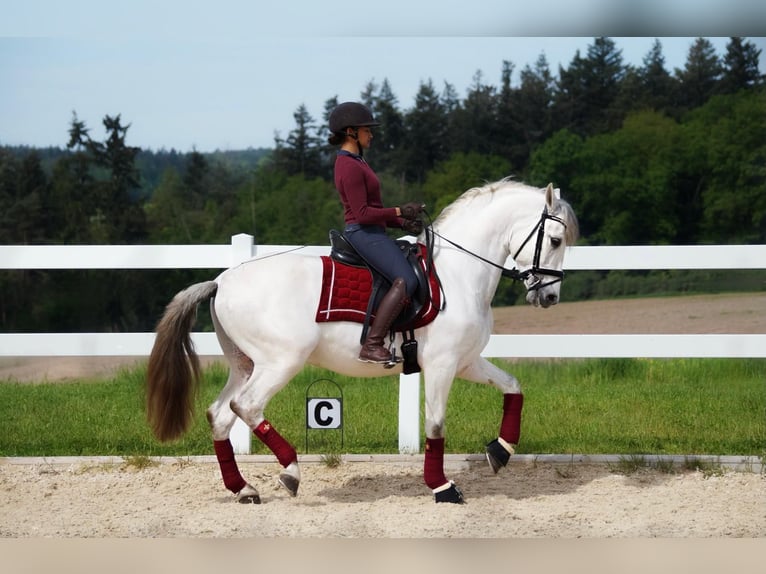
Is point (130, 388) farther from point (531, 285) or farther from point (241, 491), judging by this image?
point (531, 285)

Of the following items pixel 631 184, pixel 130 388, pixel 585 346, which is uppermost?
pixel 631 184

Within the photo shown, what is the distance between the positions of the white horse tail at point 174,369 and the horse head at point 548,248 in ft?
6.79

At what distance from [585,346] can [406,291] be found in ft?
7.35

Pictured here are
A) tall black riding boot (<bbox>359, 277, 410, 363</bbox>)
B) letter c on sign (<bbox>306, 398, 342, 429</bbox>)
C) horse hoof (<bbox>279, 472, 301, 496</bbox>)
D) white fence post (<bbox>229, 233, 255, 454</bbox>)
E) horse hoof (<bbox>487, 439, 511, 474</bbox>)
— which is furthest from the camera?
white fence post (<bbox>229, 233, 255, 454</bbox>)

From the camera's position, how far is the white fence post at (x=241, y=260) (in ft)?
23.4

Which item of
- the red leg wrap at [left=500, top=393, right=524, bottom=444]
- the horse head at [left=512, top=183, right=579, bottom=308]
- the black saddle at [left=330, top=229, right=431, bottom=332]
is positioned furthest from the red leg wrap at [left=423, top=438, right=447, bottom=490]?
the horse head at [left=512, top=183, right=579, bottom=308]

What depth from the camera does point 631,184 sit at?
802 inches

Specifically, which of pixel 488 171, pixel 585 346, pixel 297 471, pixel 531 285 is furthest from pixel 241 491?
pixel 488 171

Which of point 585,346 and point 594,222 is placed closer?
point 585,346

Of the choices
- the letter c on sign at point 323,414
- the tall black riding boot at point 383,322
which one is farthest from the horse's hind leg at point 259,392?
the letter c on sign at point 323,414

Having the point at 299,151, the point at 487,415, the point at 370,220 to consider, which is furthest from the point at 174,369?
the point at 299,151

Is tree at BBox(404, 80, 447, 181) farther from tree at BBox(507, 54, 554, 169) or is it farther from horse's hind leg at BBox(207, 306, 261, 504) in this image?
horse's hind leg at BBox(207, 306, 261, 504)

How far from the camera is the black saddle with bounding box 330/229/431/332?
580cm

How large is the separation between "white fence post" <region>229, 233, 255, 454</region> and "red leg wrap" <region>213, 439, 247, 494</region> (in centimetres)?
105
